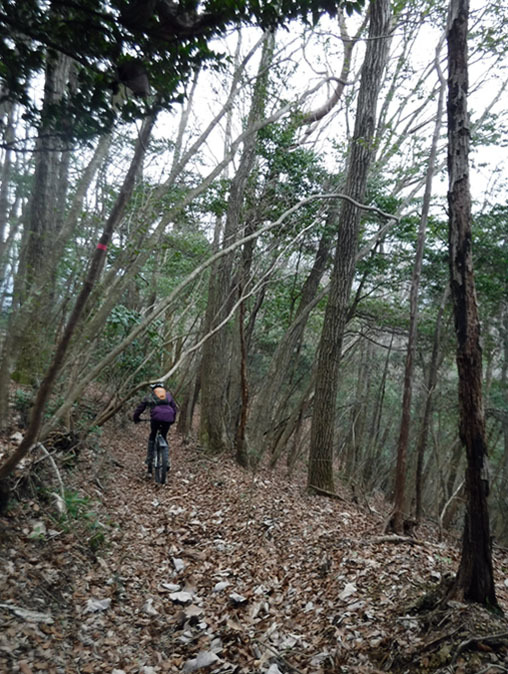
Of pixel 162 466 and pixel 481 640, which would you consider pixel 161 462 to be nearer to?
pixel 162 466

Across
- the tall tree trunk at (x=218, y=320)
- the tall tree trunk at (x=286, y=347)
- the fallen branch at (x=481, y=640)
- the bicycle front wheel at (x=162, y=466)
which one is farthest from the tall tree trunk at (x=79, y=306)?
the tall tree trunk at (x=286, y=347)

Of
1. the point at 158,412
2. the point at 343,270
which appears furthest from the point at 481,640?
the point at 343,270

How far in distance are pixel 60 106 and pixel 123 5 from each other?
73cm

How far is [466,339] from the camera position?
145 inches

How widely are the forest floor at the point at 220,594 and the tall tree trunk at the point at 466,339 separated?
288 mm

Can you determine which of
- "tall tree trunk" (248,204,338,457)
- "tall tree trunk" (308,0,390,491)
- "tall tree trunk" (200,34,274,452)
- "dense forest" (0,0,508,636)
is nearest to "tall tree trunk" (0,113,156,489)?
"dense forest" (0,0,508,636)

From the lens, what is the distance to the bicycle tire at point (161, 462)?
8008 millimetres

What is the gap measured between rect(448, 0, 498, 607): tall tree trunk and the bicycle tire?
17.8 feet

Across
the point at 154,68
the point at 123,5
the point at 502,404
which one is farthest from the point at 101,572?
the point at 502,404

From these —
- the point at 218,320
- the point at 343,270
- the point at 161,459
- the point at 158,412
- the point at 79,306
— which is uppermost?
the point at 343,270

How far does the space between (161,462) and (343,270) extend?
4787mm

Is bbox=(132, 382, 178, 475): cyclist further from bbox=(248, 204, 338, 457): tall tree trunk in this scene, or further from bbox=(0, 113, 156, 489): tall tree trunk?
bbox=(0, 113, 156, 489): tall tree trunk

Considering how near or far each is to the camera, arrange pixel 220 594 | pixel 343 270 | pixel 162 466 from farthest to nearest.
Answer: pixel 343 270, pixel 162 466, pixel 220 594

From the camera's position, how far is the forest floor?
329 cm
